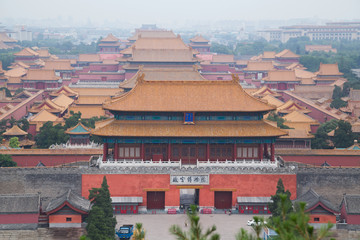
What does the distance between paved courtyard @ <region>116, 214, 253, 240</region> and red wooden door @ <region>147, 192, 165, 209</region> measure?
4.11 feet

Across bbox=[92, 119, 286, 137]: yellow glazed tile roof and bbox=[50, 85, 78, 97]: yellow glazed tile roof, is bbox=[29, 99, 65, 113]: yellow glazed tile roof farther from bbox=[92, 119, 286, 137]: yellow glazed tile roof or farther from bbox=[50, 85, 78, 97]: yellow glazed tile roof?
bbox=[92, 119, 286, 137]: yellow glazed tile roof

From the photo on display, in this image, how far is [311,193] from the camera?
3703 centimetres

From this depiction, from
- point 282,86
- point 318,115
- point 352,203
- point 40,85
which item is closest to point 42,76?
point 40,85

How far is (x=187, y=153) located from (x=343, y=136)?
15.3 m

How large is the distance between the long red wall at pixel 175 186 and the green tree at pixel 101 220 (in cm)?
395

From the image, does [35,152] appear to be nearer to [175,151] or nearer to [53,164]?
[53,164]

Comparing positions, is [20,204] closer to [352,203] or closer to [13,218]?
[13,218]

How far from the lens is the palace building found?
125 feet

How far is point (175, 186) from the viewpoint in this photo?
38094 mm

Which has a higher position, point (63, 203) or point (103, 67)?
point (103, 67)

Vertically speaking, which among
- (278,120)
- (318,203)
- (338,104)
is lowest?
(318,203)

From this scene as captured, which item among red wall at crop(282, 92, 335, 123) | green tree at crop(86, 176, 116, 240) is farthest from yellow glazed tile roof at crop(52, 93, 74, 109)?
green tree at crop(86, 176, 116, 240)

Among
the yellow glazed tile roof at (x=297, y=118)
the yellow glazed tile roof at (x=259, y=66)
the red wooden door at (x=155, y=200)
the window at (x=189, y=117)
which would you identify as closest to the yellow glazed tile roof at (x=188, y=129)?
the window at (x=189, y=117)

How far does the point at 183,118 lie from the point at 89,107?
22.7m
